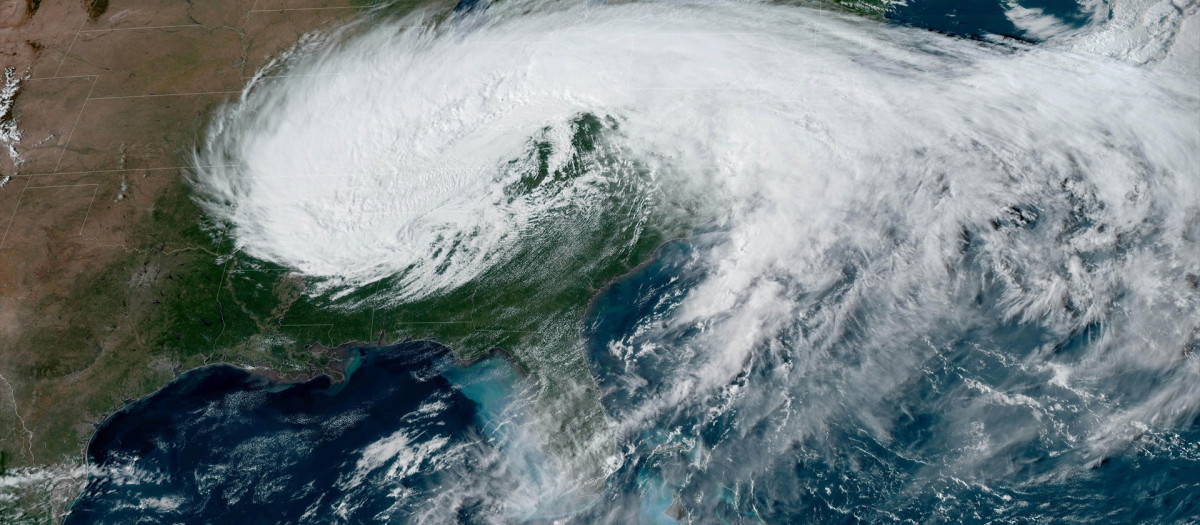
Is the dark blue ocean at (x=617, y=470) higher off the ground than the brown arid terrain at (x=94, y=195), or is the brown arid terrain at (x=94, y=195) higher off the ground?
the brown arid terrain at (x=94, y=195)

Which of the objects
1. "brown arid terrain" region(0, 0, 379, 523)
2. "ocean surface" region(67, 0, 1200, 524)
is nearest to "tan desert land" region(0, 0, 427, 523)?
"brown arid terrain" region(0, 0, 379, 523)

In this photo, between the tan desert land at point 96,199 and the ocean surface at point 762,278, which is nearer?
the ocean surface at point 762,278

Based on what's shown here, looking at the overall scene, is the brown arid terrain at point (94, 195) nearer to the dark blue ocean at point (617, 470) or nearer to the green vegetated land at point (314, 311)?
the green vegetated land at point (314, 311)

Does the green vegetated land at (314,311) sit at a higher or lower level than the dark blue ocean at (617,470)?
higher

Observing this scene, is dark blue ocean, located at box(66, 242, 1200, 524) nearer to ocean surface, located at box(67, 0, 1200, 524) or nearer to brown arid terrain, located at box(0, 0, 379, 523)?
ocean surface, located at box(67, 0, 1200, 524)

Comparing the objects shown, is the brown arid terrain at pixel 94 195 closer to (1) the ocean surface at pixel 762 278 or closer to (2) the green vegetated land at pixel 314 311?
(2) the green vegetated land at pixel 314 311

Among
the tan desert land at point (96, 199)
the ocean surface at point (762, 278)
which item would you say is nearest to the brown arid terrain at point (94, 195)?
the tan desert land at point (96, 199)

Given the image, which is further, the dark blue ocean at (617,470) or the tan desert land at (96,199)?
the tan desert land at (96,199)

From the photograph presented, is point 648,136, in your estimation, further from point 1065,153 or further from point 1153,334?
point 1153,334

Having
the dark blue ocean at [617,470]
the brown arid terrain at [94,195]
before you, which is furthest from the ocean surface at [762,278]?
the brown arid terrain at [94,195]
